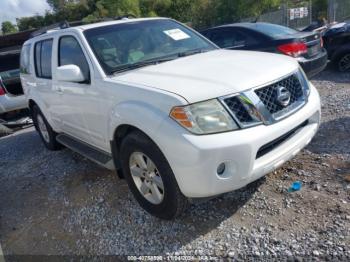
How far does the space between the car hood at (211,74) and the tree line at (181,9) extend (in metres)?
12.6

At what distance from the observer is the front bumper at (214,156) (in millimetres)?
2635

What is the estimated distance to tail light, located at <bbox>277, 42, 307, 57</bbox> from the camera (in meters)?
6.78

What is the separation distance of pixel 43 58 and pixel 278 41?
171 inches

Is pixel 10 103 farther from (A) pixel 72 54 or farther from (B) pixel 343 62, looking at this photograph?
(B) pixel 343 62

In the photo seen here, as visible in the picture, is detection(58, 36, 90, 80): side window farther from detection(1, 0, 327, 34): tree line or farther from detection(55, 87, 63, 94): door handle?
detection(1, 0, 327, 34): tree line

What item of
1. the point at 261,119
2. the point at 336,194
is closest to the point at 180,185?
the point at 261,119

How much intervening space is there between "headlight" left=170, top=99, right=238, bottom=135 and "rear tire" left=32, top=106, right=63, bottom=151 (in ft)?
11.7

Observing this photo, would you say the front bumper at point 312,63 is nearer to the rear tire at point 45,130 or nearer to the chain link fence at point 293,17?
the rear tire at point 45,130

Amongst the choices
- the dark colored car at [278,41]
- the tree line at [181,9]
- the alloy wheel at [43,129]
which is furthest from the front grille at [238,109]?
the tree line at [181,9]

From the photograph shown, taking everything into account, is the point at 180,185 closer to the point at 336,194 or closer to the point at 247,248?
the point at 247,248

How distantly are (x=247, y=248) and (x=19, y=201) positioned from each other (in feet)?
9.96

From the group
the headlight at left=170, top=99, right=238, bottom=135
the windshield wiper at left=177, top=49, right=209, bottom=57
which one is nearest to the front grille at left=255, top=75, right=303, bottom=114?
the headlight at left=170, top=99, right=238, bottom=135

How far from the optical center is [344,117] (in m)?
5.11

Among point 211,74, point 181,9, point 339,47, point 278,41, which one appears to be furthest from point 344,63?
point 181,9
